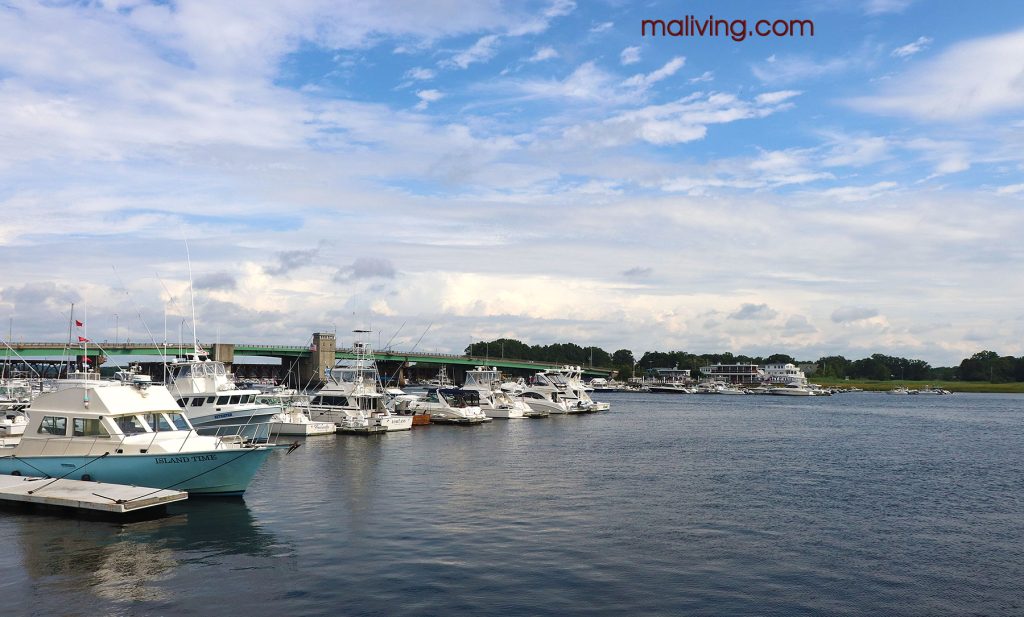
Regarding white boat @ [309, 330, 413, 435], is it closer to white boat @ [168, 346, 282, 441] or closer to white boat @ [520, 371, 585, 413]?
white boat @ [168, 346, 282, 441]

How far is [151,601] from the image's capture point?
23.2 metres

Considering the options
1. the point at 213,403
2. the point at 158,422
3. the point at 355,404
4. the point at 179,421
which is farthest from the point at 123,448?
the point at 355,404

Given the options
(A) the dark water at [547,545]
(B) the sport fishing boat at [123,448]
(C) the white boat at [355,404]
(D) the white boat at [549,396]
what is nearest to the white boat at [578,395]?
(D) the white boat at [549,396]

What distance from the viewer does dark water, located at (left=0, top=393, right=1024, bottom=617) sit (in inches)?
943

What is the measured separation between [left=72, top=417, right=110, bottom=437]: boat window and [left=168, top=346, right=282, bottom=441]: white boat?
2397 cm

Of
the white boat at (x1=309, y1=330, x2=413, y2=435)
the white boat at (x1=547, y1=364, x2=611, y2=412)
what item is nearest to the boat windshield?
the white boat at (x1=309, y1=330, x2=413, y2=435)

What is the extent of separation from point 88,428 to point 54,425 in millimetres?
2163

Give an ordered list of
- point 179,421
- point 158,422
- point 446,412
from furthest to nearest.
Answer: point 446,412, point 179,421, point 158,422

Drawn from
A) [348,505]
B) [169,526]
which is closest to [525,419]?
[348,505]

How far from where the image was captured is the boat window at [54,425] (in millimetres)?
37062

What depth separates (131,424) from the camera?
36969 millimetres

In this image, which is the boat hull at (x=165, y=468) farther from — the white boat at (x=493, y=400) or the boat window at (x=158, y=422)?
the white boat at (x=493, y=400)

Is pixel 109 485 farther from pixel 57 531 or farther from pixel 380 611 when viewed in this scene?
pixel 380 611

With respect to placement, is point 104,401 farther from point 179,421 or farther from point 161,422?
point 179,421
